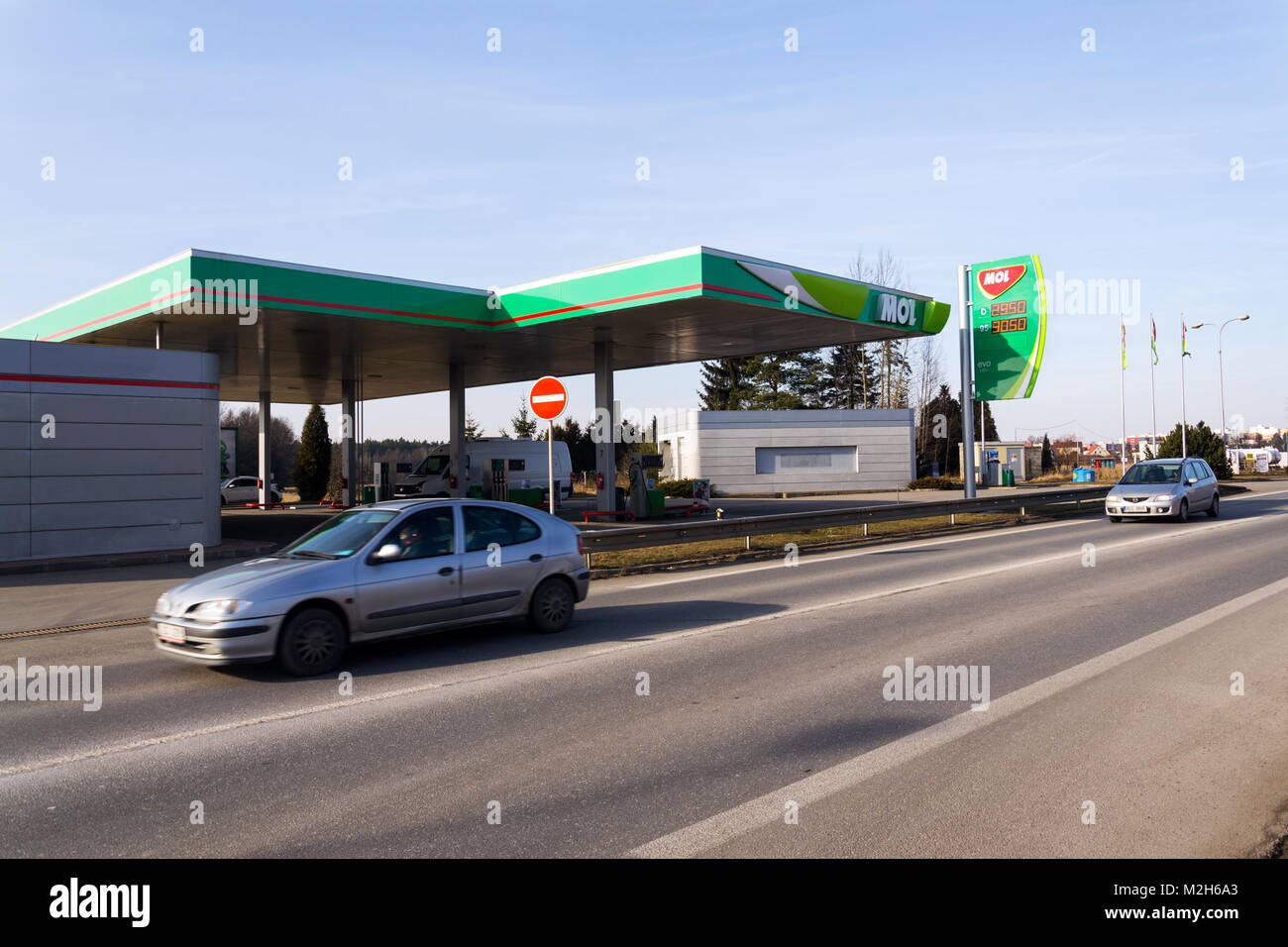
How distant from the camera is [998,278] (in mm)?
27547

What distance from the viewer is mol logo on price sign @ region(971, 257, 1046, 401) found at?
88.9 feet

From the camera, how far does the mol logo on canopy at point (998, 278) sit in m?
27.2

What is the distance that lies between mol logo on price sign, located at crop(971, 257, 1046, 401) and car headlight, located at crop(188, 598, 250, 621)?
2387 centimetres

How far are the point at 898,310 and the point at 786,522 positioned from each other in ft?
25.0

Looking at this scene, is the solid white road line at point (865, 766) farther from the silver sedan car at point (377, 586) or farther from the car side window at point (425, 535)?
the car side window at point (425, 535)

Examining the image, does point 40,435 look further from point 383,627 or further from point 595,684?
point 595,684

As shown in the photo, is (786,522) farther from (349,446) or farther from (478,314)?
(349,446)

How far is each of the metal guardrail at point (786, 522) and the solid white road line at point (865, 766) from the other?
20.7 ft

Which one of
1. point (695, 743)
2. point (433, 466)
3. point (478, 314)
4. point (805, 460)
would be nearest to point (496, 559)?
point (695, 743)

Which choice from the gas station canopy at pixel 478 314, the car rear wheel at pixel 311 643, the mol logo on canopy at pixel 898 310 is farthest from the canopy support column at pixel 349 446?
the car rear wheel at pixel 311 643

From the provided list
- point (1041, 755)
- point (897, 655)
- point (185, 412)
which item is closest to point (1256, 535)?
point (897, 655)

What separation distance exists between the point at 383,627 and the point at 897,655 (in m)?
4.61

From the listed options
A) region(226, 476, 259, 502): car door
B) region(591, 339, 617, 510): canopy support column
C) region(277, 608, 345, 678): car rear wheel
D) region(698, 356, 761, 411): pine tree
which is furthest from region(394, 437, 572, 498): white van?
region(698, 356, 761, 411): pine tree
